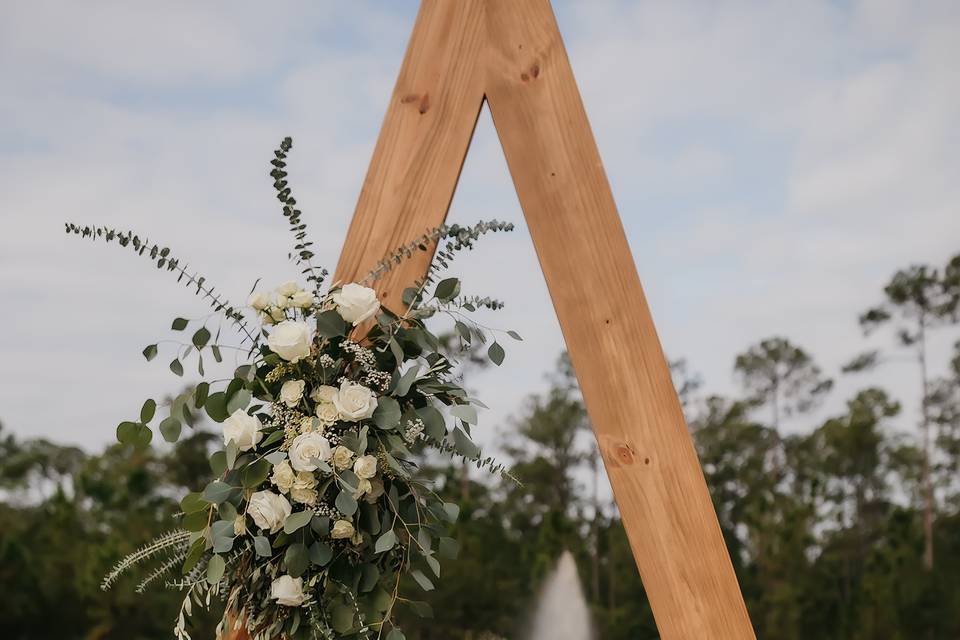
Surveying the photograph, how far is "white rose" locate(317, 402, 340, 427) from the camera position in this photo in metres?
1.59

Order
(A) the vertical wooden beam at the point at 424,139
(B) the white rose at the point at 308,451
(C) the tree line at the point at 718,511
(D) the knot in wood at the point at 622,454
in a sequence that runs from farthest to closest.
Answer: (C) the tree line at the point at 718,511 → (A) the vertical wooden beam at the point at 424,139 → (D) the knot in wood at the point at 622,454 → (B) the white rose at the point at 308,451

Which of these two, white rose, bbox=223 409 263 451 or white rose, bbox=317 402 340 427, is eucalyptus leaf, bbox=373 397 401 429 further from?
white rose, bbox=223 409 263 451

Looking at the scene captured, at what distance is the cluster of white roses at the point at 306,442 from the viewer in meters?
1.55

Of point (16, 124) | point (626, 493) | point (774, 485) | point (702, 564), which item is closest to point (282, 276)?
point (626, 493)

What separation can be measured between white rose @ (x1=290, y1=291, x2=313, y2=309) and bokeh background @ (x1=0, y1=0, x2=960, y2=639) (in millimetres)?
72

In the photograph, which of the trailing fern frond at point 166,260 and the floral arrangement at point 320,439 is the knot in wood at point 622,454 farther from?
the trailing fern frond at point 166,260

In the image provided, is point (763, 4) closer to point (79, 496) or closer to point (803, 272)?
point (803, 272)

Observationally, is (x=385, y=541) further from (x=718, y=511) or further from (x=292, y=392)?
(x=718, y=511)

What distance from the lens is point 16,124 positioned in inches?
301

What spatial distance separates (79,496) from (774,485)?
40.0ft

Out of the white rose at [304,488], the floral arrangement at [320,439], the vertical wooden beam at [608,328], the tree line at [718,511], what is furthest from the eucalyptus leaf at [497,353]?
the tree line at [718,511]

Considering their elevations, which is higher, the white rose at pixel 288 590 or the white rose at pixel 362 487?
the white rose at pixel 362 487

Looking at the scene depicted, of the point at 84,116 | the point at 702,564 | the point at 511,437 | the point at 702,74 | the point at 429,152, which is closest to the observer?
the point at 702,564

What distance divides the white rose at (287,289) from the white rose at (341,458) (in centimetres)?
30
